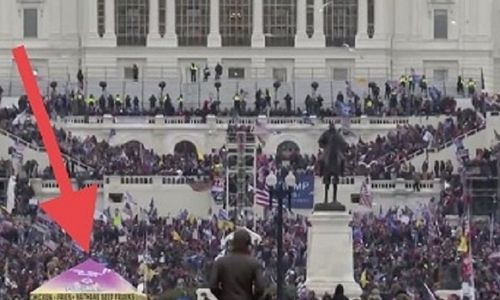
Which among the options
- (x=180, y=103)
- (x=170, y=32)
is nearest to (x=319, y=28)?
(x=170, y=32)

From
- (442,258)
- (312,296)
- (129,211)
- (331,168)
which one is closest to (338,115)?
(129,211)

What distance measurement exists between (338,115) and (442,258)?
141 feet

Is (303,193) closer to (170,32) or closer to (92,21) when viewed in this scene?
(170,32)

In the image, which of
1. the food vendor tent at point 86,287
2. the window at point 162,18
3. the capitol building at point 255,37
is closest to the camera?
the food vendor tent at point 86,287

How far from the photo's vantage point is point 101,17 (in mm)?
142125

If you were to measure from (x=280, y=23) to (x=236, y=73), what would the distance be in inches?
156

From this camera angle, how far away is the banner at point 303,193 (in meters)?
96.9

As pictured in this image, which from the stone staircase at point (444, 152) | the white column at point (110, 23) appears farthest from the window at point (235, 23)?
the stone staircase at point (444, 152)

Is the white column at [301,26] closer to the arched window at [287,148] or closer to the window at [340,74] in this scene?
the window at [340,74]

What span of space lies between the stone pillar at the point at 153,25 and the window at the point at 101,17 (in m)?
2.17

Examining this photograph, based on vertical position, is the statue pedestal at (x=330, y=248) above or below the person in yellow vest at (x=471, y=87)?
below

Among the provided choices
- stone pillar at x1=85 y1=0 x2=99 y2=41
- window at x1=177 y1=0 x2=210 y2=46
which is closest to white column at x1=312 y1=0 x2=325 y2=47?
window at x1=177 y1=0 x2=210 y2=46

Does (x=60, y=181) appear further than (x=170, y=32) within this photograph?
No

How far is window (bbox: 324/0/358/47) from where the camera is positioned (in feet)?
467
